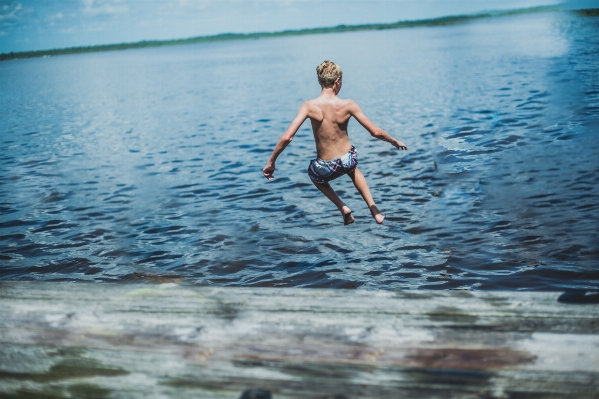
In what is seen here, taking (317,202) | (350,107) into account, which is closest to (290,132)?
(350,107)

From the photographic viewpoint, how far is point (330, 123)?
651 cm

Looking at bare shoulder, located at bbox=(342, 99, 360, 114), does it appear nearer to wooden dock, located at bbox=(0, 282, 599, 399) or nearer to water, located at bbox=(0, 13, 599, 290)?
water, located at bbox=(0, 13, 599, 290)

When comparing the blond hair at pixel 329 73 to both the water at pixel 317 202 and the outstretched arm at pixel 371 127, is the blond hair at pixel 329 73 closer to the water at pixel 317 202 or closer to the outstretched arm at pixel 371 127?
the outstretched arm at pixel 371 127

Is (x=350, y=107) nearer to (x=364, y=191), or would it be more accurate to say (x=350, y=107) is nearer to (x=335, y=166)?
(x=335, y=166)

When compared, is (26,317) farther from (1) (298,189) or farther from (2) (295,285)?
(1) (298,189)

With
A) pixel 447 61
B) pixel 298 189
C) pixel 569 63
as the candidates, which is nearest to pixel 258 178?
pixel 298 189

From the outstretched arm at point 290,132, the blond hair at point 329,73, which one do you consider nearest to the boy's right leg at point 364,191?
the outstretched arm at point 290,132

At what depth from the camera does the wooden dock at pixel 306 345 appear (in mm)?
2602

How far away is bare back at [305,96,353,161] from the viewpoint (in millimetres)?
6426

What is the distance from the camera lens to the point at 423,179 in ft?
40.3

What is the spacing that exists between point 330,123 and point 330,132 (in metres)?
0.12

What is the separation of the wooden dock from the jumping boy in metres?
3.20

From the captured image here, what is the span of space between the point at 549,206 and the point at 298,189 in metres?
5.11

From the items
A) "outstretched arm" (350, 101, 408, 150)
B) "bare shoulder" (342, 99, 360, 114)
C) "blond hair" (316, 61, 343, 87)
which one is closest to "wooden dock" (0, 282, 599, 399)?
"outstretched arm" (350, 101, 408, 150)
